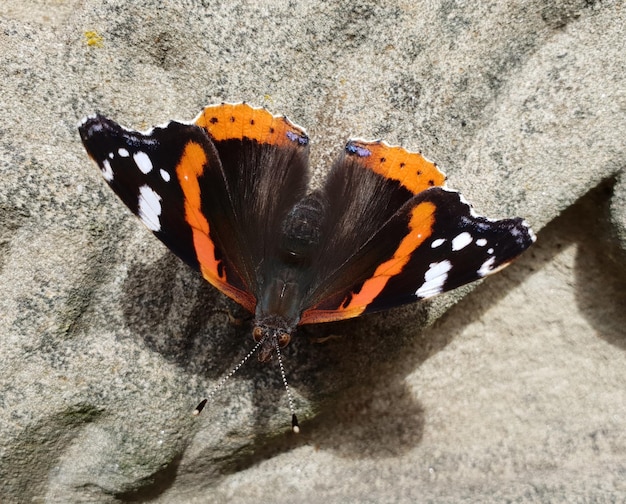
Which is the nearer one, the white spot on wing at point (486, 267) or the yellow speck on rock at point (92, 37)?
the white spot on wing at point (486, 267)

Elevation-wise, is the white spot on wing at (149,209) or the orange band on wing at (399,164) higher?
the orange band on wing at (399,164)

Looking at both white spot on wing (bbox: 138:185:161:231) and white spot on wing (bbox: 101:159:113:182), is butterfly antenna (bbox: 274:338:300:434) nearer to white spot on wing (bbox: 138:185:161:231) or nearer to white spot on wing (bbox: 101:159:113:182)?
white spot on wing (bbox: 138:185:161:231)

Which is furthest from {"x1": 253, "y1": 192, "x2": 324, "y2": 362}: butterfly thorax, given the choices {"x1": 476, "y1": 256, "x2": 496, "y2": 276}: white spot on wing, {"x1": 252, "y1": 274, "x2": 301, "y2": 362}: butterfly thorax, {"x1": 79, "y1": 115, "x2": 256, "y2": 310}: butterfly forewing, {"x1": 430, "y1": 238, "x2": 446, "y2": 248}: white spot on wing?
{"x1": 476, "y1": 256, "x2": 496, "y2": 276}: white spot on wing

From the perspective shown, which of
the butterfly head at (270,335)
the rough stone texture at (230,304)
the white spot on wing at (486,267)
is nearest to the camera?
the white spot on wing at (486,267)

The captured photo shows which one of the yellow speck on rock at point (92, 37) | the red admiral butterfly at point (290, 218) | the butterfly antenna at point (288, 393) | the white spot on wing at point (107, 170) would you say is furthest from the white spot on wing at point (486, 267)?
the yellow speck on rock at point (92, 37)

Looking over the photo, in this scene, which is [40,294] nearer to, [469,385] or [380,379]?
[380,379]

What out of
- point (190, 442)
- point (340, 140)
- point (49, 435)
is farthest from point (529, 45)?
point (49, 435)

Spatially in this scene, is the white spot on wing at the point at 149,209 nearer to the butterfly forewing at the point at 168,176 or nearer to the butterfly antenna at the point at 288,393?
the butterfly forewing at the point at 168,176
